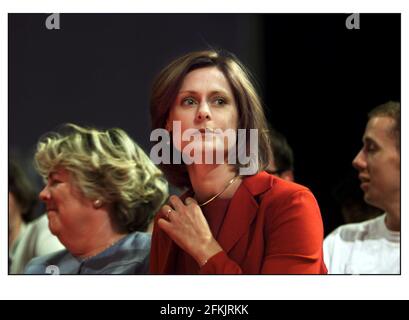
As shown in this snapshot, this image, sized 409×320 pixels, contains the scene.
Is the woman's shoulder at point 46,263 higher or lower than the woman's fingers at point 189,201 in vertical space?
lower

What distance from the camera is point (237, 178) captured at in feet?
13.2

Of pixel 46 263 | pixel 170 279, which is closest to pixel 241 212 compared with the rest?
pixel 170 279

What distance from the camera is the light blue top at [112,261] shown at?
160 inches

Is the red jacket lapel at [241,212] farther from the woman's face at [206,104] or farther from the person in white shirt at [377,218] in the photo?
the person in white shirt at [377,218]

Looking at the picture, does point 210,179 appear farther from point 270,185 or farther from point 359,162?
point 359,162

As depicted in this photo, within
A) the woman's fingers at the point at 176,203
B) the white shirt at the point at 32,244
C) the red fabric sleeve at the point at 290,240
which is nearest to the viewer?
the red fabric sleeve at the point at 290,240

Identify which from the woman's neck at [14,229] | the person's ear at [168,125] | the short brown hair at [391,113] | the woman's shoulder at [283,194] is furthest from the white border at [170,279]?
the person's ear at [168,125]

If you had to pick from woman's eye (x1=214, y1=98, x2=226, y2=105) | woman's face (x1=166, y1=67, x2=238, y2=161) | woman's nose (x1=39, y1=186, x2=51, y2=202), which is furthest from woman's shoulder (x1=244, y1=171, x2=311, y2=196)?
woman's nose (x1=39, y1=186, x2=51, y2=202)

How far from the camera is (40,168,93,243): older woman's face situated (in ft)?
13.4

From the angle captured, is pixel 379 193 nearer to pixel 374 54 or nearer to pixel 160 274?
pixel 374 54

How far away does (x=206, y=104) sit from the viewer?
3971mm

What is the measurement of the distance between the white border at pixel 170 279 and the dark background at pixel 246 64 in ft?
0.12

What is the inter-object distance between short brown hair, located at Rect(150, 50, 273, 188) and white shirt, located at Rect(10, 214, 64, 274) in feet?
1.99
